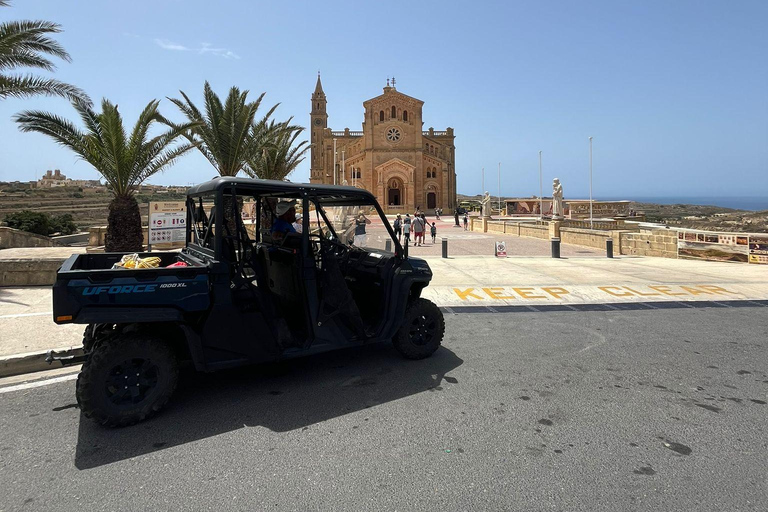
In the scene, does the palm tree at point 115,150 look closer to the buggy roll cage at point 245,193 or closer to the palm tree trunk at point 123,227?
the palm tree trunk at point 123,227

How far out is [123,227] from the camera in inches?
462

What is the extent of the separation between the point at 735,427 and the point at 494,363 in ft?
7.20

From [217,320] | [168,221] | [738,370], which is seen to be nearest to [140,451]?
[217,320]

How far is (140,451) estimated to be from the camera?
3.26 m

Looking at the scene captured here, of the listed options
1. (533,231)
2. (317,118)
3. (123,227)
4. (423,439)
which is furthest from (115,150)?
(317,118)

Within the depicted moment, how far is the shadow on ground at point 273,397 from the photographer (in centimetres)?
344

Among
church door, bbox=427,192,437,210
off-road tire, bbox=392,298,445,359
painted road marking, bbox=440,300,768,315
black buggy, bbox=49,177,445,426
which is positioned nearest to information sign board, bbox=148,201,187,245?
black buggy, bbox=49,177,445,426

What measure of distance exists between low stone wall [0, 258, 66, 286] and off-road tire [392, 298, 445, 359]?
8217 mm

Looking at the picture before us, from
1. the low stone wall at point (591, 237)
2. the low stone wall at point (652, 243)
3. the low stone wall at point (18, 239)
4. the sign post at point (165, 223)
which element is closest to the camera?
the sign post at point (165, 223)

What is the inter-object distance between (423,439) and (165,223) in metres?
9.94

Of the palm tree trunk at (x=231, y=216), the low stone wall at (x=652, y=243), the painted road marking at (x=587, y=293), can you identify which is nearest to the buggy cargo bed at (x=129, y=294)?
the palm tree trunk at (x=231, y=216)

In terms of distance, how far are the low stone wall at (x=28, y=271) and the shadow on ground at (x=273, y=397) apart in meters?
6.93

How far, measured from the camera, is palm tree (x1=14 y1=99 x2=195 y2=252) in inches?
457

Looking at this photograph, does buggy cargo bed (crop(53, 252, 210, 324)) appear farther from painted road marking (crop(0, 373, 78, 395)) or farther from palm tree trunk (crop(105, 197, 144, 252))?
palm tree trunk (crop(105, 197, 144, 252))
